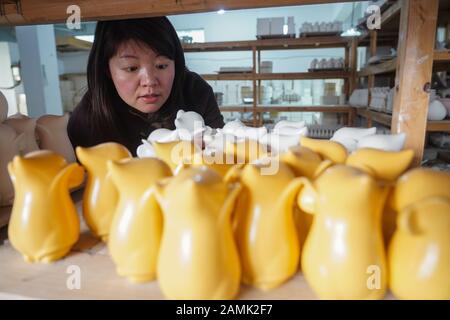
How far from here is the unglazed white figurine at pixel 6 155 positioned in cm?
80

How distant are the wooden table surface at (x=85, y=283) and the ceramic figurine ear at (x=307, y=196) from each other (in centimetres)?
13

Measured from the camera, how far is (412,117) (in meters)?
0.97

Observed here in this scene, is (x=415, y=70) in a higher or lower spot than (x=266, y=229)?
higher

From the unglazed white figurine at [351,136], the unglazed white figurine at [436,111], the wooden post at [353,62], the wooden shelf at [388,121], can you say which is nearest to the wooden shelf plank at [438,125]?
the wooden shelf at [388,121]

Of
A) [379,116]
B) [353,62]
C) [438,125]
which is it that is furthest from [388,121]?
[353,62]

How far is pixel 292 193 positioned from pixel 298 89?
409 centimetres

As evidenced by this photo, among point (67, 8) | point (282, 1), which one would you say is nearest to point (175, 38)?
point (67, 8)

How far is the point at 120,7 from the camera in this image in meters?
0.87

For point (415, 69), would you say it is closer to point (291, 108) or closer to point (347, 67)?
point (291, 108)

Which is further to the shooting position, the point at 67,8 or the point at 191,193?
the point at 67,8

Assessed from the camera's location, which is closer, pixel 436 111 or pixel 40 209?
pixel 40 209

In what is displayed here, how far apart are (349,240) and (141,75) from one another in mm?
1151

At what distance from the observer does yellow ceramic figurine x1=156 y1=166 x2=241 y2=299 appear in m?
0.45
